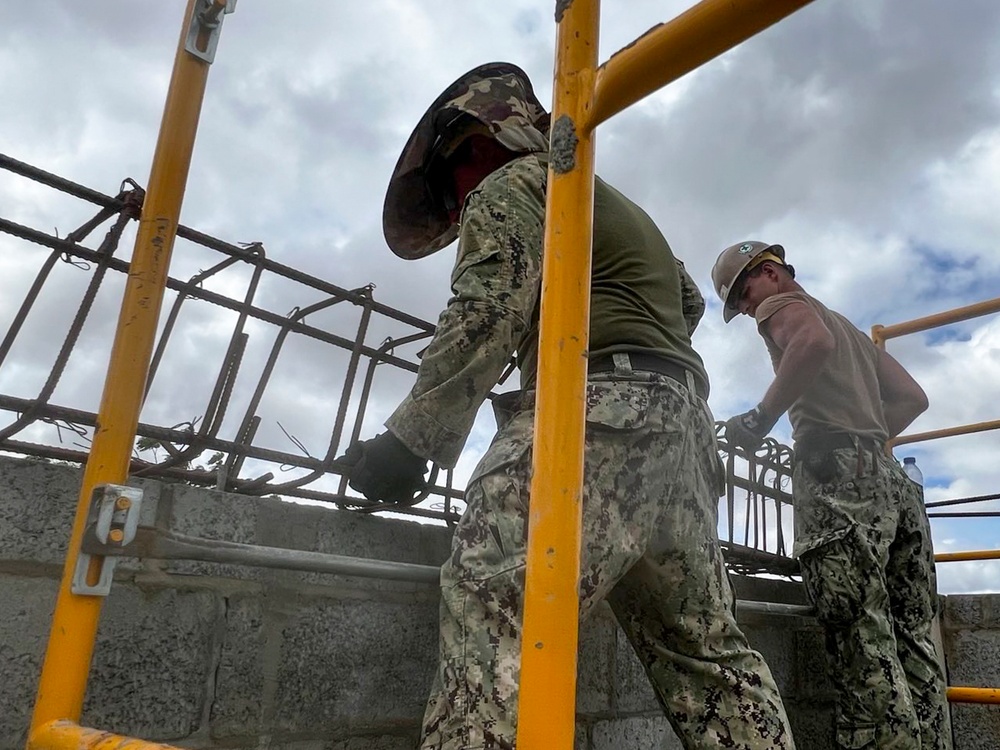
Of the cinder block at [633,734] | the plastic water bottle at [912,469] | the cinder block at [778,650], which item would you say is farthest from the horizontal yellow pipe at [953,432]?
the cinder block at [633,734]

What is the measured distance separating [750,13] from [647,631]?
1235 mm

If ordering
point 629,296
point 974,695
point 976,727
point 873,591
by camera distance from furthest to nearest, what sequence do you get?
point 976,727
point 974,695
point 873,591
point 629,296

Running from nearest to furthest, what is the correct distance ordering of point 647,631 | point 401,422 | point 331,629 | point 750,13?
1. point 750,13
2. point 401,422
3. point 647,631
4. point 331,629

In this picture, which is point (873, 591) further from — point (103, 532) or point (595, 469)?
point (103, 532)

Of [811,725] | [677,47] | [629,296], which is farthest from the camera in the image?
[811,725]

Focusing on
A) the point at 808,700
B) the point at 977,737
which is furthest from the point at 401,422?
the point at 977,737

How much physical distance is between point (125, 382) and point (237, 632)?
0.84m

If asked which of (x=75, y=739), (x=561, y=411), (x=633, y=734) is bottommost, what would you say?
(x=633, y=734)

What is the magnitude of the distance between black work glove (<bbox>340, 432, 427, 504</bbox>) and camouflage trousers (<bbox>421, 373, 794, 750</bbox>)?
17 cm

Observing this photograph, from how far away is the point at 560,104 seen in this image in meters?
0.88

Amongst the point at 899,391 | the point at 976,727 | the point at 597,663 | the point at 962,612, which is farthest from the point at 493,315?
the point at 976,727

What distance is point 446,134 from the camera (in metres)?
1.90

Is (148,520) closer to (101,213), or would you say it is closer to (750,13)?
(101,213)

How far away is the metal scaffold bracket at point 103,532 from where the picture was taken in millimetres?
1028
